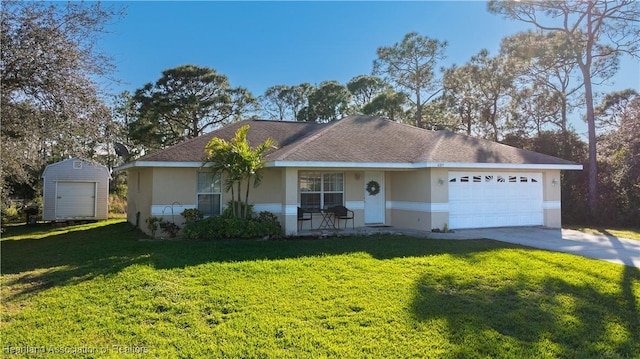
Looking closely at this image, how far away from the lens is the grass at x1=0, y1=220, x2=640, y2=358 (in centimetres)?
430

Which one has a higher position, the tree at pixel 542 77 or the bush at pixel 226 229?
the tree at pixel 542 77

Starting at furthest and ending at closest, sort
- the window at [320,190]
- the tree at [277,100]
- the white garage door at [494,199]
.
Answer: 1. the tree at [277,100]
2. the window at [320,190]
3. the white garage door at [494,199]

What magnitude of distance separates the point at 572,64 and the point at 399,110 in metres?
10.9

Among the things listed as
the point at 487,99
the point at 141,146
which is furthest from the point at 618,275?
the point at 141,146

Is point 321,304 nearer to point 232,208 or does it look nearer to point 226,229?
point 226,229

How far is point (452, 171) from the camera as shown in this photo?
42.2ft

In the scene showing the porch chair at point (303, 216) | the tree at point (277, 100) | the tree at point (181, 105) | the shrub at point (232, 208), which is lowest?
the porch chair at point (303, 216)

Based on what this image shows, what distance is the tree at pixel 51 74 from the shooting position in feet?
19.9

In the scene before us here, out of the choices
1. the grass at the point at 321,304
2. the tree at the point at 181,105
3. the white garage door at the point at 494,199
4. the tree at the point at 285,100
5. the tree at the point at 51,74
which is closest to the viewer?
the grass at the point at 321,304

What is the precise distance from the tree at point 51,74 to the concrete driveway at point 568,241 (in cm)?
923

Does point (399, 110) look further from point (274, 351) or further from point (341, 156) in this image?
point (274, 351)

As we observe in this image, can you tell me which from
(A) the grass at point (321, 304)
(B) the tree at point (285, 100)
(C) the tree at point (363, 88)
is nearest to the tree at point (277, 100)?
(B) the tree at point (285, 100)

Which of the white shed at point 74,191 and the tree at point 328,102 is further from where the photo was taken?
the tree at point 328,102

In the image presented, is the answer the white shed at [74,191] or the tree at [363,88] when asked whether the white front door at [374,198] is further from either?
the tree at [363,88]
